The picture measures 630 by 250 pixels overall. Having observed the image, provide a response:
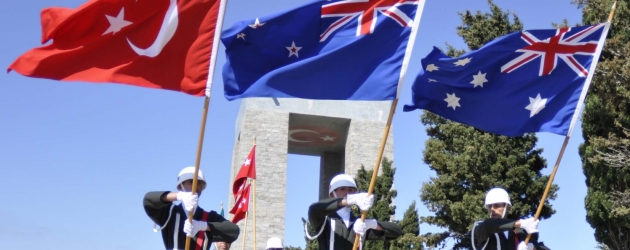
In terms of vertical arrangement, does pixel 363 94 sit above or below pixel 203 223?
above

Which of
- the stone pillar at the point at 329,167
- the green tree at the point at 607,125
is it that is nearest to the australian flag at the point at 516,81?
the green tree at the point at 607,125

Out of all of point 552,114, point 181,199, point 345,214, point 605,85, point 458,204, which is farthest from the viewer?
point 458,204

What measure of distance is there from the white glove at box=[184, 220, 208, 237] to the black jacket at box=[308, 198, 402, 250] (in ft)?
3.10

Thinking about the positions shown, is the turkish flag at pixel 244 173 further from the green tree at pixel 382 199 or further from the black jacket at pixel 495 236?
the black jacket at pixel 495 236

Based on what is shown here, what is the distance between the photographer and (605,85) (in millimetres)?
14211

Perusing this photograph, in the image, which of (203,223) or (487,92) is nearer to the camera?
(203,223)

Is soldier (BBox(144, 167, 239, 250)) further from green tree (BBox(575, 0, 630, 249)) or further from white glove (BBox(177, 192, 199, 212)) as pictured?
green tree (BBox(575, 0, 630, 249))

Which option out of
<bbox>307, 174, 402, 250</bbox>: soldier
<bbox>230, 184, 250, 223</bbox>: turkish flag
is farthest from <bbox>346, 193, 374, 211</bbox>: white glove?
<bbox>230, 184, 250, 223</bbox>: turkish flag

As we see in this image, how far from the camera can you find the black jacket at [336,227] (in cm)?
695

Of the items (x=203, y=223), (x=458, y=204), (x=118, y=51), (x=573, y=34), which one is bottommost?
(x=203, y=223)

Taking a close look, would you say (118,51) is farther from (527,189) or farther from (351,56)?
(527,189)

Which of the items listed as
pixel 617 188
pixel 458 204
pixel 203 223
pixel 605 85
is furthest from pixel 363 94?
pixel 458 204

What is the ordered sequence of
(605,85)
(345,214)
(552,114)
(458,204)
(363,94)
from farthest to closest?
(458,204) → (605,85) → (552,114) → (363,94) → (345,214)

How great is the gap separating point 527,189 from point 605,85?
13.1ft
